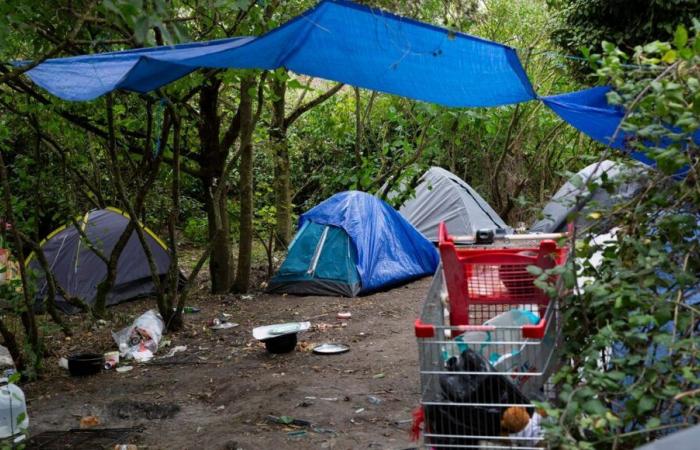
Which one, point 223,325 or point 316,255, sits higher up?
point 316,255

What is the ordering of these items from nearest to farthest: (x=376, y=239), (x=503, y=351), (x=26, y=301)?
(x=503, y=351), (x=26, y=301), (x=376, y=239)

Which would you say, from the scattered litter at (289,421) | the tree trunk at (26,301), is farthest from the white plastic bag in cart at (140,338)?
the scattered litter at (289,421)

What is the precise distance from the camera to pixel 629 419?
84.5 inches

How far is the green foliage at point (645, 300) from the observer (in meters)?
2.13

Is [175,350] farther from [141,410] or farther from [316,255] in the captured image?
[316,255]

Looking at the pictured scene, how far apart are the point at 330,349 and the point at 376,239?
286cm

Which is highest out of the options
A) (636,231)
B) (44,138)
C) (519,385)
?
(44,138)

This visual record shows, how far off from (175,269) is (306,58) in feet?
8.89

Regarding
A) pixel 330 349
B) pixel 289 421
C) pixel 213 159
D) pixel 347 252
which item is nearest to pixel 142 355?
pixel 330 349

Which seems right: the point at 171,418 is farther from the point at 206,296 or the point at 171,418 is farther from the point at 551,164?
the point at 551,164

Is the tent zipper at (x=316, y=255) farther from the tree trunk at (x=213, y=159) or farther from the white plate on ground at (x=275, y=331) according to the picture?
the white plate on ground at (x=275, y=331)

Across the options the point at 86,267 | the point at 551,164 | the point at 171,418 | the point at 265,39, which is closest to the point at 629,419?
the point at 265,39

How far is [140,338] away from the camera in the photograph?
571 centimetres

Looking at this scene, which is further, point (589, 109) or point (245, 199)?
point (245, 199)
